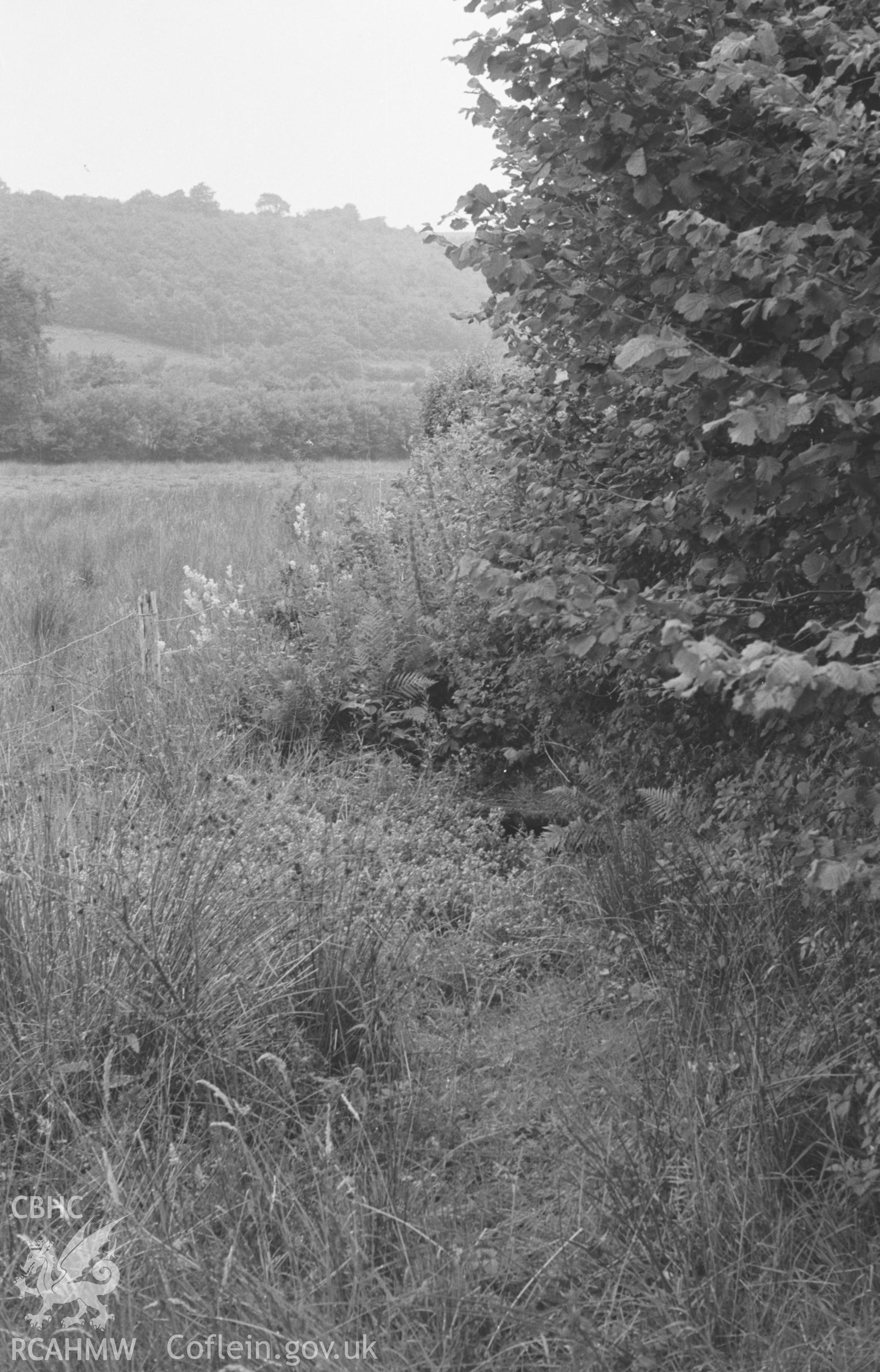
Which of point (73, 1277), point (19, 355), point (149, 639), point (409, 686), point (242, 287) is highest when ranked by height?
point (242, 287)

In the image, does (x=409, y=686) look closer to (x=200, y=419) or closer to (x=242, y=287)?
(x=200, y=419)

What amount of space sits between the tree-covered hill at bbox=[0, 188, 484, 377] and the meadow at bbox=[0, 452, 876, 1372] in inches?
1194

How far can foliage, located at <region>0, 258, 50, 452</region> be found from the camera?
1022 inches

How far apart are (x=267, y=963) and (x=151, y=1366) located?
1200 millimetres

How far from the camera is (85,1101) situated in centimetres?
274

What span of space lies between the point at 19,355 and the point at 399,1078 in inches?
1082

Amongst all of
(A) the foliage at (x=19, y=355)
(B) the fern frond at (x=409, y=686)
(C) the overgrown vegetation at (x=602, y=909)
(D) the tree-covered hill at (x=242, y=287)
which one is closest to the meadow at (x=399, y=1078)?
(C) the overgrown vegetation at (x=602, y=909)

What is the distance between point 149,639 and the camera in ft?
22.6

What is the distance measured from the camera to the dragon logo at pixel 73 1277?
2020 mm

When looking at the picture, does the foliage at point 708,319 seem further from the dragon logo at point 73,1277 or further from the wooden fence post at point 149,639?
the wooden fence post at point 149,639

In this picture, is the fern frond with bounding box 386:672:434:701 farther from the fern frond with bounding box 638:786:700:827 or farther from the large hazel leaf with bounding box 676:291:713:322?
the large hazel leaf with bounding box 676:291:713:322

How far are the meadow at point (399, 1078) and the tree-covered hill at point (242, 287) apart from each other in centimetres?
3033

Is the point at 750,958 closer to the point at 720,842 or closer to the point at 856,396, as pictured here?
the point at 720,842

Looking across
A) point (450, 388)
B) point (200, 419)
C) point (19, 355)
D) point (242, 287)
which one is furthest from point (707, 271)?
point (242, 287)
